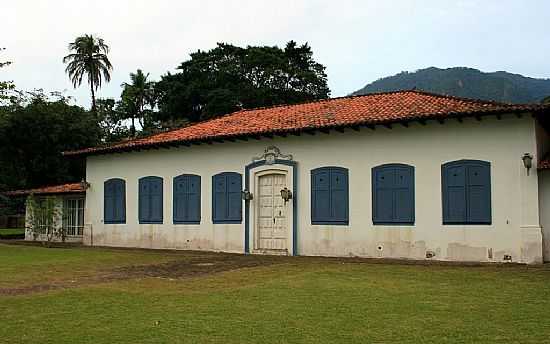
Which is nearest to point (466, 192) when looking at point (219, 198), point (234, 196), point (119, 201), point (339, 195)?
point (339, 195)

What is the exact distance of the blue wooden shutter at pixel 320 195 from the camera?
54.7 feet

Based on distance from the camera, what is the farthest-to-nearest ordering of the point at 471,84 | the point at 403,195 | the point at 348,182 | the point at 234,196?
1. the point at 471,84
2. the point at 234,196
3. the point at 348,182
4. the point at 403,195

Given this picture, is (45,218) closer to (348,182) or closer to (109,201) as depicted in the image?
(109,201)

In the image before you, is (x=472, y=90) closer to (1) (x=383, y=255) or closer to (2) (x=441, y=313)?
(1) (x=383, y=255)

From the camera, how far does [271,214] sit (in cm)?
1777

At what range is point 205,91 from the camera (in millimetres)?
A: 44406

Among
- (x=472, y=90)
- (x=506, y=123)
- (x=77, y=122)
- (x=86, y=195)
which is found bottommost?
(x=86, y=195)

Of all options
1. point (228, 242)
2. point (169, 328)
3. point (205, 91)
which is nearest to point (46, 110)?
point (205, 91)

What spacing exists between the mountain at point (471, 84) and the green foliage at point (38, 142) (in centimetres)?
4199

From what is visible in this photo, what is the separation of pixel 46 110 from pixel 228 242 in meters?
17.7

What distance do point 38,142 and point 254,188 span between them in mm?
17634

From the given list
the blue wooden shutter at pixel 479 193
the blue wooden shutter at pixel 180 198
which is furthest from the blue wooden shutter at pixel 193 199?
the blue wooden shutter at pixel 479 193

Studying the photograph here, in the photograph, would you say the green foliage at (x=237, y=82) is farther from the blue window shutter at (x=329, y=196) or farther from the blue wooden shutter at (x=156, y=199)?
the blue window shutter at (x=329, y=196)

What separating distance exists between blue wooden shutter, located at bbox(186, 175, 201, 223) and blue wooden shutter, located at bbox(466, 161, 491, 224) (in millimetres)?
8022
